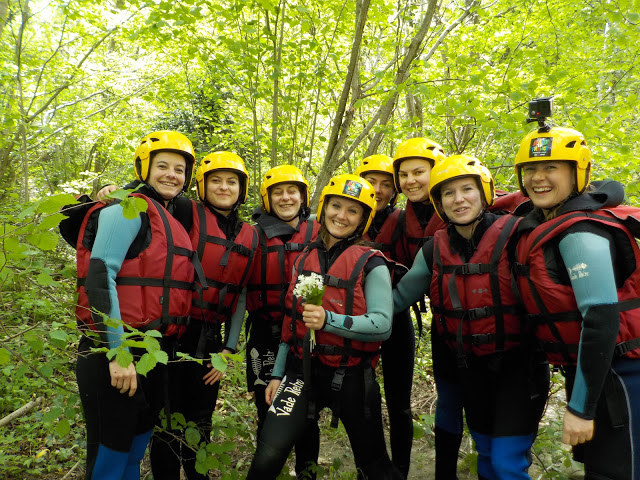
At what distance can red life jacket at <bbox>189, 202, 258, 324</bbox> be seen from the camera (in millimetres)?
3268

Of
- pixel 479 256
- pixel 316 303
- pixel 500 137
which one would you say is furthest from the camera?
pixel 500 137

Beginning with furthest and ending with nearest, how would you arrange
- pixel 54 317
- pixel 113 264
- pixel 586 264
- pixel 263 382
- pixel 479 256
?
pixel 54 317 < pixel 263 382 < pixel 479 256 < pixel 113 264 < pixel 586 264

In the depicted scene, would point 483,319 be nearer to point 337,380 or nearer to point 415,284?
point 415,284

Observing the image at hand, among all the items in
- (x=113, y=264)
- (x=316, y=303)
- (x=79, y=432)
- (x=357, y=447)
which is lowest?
(x=79, y=432)

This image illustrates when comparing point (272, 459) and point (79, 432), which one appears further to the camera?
point (79, 432)

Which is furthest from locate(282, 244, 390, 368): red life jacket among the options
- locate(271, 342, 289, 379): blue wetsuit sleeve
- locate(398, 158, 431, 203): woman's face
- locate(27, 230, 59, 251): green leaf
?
locate(27, 230, 59, 251): green leaf

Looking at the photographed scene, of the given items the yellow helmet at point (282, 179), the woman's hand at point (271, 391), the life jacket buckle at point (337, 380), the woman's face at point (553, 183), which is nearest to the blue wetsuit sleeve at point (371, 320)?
the life jacket buckle at point (337, 380)

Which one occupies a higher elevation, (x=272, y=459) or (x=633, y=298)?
(x=633, y=298)

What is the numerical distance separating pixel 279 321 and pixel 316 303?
107 cm

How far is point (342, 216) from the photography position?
3.21 m

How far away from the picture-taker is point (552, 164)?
8.40ft

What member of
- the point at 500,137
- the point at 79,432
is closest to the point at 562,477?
the point at 500,137

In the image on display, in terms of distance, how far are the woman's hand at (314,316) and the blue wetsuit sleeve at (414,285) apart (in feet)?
2.81

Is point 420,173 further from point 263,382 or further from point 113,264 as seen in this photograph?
point 113,264
